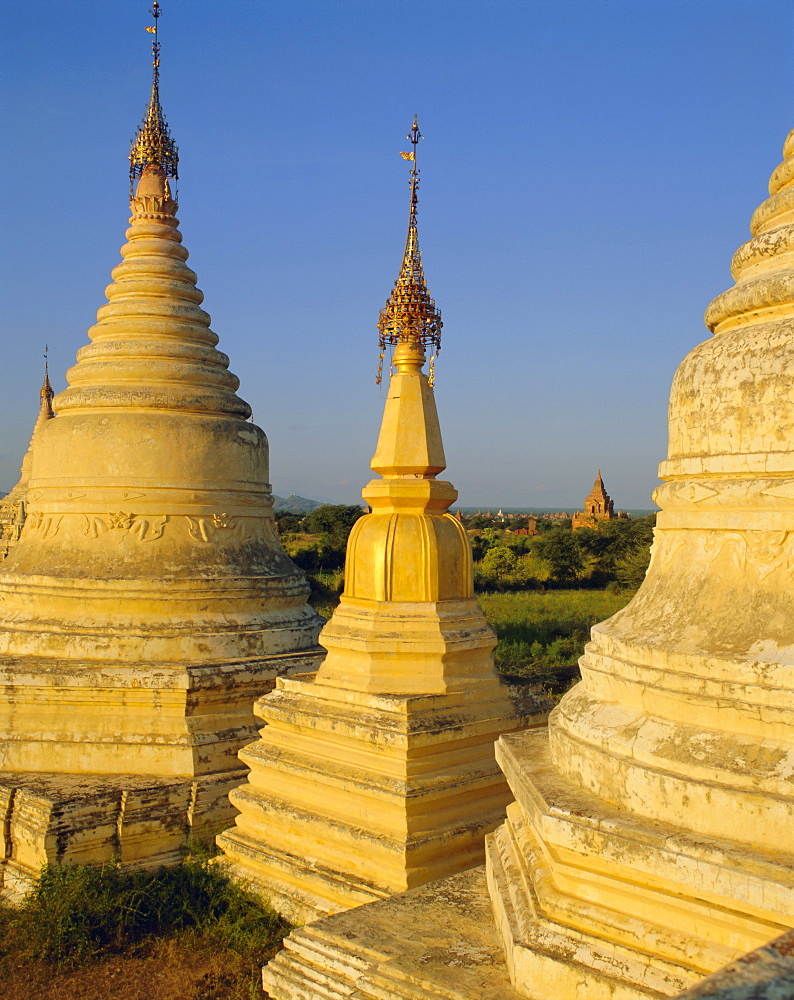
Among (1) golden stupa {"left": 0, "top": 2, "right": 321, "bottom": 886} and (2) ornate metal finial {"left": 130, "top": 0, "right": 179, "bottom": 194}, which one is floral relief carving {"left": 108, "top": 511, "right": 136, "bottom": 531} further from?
(2) ornate metal finial {"left": 130, "top": 0, "right": 179, "bottom": 194}

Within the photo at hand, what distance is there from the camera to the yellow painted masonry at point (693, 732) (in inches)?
138

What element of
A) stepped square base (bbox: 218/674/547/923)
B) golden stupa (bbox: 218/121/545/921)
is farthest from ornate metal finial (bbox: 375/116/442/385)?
stepped square base (bbox: 218/674/547/923)

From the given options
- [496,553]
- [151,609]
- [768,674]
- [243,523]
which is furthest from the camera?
[496,553]

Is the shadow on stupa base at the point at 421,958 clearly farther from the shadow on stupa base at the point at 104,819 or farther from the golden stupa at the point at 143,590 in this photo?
the golden stupa at the point at 143,590

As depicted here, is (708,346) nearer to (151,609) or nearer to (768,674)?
(768,674)

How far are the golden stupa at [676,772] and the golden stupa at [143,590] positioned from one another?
137 inches

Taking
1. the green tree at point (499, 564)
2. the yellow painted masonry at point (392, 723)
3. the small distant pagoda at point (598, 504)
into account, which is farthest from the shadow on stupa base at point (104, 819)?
the small distant pagoda at point (598, 504)

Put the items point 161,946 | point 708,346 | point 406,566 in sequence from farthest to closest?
1. point 406,566
2. point 161,946
3. point 708,346

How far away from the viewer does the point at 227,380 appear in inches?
410

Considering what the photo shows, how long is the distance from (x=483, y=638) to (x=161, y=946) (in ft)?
10.4

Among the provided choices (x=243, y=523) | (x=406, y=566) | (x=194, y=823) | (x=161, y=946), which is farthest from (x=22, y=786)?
(x=406, y=566)

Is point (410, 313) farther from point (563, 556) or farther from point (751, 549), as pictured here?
point (563, 556)

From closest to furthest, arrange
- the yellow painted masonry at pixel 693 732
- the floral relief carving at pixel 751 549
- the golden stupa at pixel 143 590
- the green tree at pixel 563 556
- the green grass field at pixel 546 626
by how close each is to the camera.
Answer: the yellow painted masonry at pixel 693 732
the floral relief carving at pixel 751 549
the golden stupa at pixel 143 590
the green grass field at pixel 546 626
the green tree at pixel 563 556

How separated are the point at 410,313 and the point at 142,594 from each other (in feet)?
12.9
